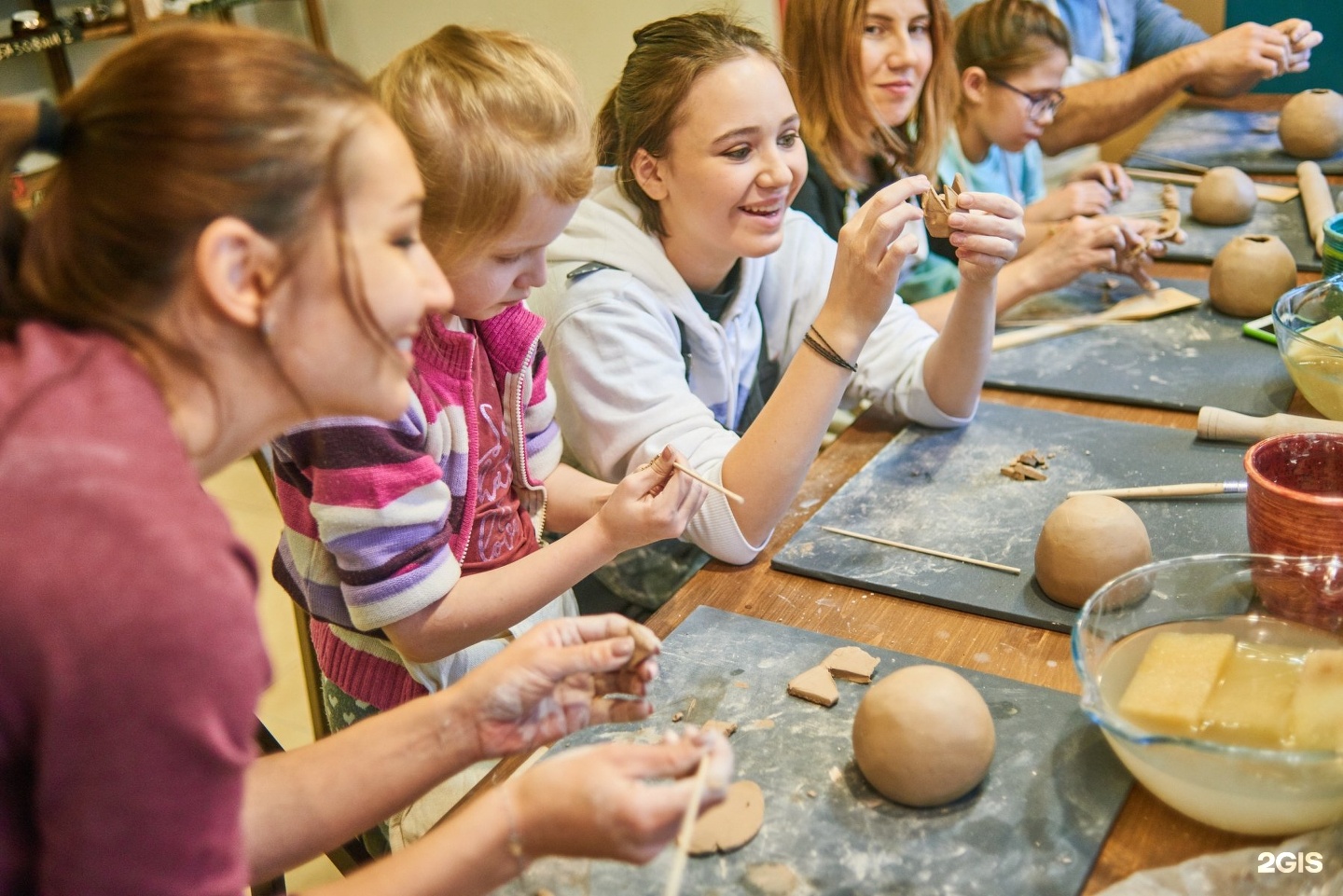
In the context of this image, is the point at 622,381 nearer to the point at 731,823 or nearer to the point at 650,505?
the point at 650,505

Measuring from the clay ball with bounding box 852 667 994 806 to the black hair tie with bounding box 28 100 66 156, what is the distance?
78 centimetres

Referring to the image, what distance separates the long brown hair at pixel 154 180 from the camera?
68 cm

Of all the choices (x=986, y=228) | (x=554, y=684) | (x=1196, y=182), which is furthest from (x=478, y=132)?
(x=1196, y=182)

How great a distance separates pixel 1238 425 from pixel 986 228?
0.44 m

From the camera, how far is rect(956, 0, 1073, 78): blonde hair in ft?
7.94

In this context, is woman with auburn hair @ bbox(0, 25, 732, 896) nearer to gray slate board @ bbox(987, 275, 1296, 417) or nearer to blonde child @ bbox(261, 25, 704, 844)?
blonde child @ bbox(261, 25, 704, 844)

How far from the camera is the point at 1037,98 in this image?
96.8 inches

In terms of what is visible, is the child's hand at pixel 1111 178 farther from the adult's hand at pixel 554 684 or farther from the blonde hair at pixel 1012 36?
the adult's hand at pixel 554 684

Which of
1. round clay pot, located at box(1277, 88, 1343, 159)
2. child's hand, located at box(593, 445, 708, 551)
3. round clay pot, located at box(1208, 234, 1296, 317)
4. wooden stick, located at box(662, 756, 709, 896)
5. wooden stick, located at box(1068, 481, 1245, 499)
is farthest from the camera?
round clay pot, located at box(1277, 88, 1343, 159)

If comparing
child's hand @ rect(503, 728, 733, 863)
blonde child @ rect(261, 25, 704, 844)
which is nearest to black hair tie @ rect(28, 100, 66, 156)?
blonde child @ rect(261, 25, 704, 844)

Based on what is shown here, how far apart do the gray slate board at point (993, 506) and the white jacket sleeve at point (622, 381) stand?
21 cm

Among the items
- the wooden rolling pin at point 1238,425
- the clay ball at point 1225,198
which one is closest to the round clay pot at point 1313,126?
the clay ball at point 1225,198

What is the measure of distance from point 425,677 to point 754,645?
39 cm

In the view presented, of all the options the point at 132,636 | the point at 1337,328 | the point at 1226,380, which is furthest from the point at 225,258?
the point at 1226,380
